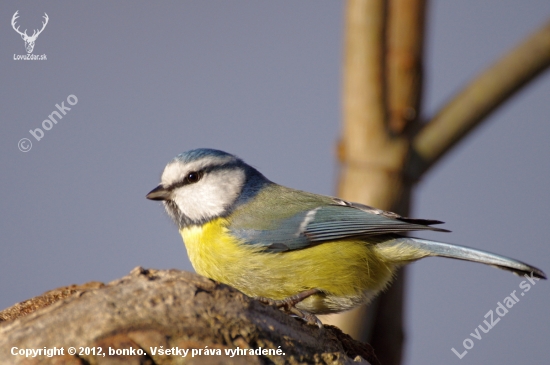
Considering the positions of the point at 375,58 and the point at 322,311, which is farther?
the point at 375,58

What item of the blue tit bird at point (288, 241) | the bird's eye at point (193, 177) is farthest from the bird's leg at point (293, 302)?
the bird's eye at point (193, 177)

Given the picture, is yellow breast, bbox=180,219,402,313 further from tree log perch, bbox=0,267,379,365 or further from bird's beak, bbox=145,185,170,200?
tree log perch, bbox=0,267,379,365

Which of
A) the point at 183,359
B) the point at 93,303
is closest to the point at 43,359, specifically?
the point at 93,303

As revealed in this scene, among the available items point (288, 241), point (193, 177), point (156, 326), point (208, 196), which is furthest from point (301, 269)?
point (156, 326)

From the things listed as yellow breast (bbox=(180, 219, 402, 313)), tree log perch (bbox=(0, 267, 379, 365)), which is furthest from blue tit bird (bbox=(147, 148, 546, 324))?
tree log perch (bbox=(0, 267, 379, 365))

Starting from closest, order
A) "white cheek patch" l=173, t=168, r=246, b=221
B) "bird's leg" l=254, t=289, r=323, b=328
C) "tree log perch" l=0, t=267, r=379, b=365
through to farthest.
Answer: "tree log perch" l=0, t=267, r=379, b=365 → "bird's leg" l=254, t=289, r=323, b=328 → "white cheek patch" l=173, t=168, r=246, b=221

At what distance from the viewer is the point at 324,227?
2.76 m

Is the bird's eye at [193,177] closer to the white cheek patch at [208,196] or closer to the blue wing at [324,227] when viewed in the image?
the white cheek patch at [208,196]

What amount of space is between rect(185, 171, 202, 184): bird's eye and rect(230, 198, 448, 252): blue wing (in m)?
0.33

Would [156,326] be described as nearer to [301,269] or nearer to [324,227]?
[301,269]

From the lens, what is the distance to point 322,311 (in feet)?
8.73

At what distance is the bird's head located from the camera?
291 centimetres

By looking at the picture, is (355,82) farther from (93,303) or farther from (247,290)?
(93,303)

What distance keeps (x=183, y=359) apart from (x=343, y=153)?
5.65ft
